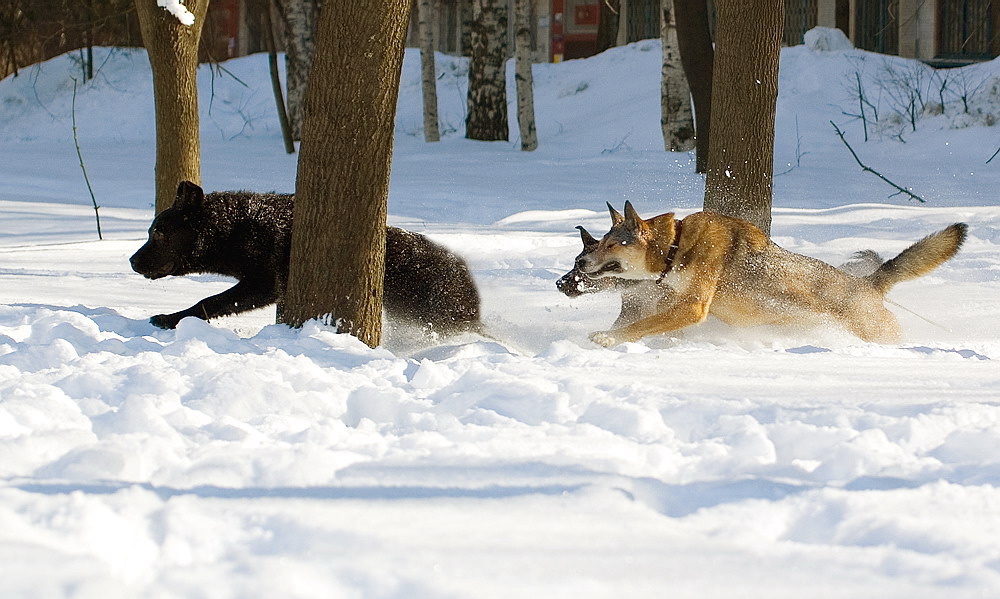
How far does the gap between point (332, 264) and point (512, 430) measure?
1862 mm

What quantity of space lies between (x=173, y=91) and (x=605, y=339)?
4.56m

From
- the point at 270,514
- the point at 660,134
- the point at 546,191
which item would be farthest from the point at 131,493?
the point at 660,134

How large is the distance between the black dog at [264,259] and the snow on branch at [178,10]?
2336 millimetres

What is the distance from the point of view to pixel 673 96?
17.8 m

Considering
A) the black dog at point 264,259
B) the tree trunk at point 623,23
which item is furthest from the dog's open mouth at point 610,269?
the tree trunk at point 623,23

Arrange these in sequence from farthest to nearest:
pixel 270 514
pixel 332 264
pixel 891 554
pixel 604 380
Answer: pixel 332 264 → pixel 604 380 → pixel 270 514 → pixel 891 554

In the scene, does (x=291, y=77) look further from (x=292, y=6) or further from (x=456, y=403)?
(x=456, y=403)

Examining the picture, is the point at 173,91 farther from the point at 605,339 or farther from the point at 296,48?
the point at 296,48

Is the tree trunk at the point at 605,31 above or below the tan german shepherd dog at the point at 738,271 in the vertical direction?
above

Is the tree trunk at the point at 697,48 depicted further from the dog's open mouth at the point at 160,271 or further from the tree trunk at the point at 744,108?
the dog's open mouth at the point at 160,271

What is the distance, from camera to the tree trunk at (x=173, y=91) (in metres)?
8.34

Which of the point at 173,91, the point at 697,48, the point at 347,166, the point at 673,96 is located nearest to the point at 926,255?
the point at 347,166

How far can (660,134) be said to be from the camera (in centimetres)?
2050

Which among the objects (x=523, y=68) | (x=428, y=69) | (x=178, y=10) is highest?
(x=428, y=69)
